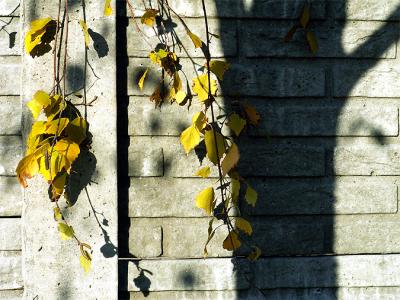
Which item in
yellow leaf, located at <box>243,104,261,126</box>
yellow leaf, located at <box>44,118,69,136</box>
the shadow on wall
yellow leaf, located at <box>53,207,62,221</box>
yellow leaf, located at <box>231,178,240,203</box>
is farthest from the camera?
the shadow on wall

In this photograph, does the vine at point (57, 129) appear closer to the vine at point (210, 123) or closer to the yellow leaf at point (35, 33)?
the yellow leaf at point (35, 33)

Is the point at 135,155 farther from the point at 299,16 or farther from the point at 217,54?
the point at 299,16

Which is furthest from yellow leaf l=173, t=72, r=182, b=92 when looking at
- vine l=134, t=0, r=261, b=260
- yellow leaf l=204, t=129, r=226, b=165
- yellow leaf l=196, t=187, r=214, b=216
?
yellow leaf l=196, t=187, r=214, b=216

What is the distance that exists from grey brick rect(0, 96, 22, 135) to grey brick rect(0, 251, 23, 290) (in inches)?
24.2

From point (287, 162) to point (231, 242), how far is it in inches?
22.2

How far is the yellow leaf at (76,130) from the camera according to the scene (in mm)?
3387

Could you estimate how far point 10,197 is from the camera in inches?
140

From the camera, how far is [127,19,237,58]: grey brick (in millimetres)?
3645

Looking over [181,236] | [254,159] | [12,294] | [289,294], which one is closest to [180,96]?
[254,159]

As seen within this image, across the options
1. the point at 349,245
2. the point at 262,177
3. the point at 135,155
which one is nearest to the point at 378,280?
the point at 349,245

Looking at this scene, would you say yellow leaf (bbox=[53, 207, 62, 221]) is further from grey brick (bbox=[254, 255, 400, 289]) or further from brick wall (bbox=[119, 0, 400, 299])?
grey brick (bbox=[254, 255, 400, 289])

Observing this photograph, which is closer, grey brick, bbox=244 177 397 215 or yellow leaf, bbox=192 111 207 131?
yellow leaf, bbox=192 111 207 131

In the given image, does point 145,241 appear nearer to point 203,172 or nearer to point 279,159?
point 203,172

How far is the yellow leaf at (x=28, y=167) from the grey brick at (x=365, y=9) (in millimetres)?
1724
